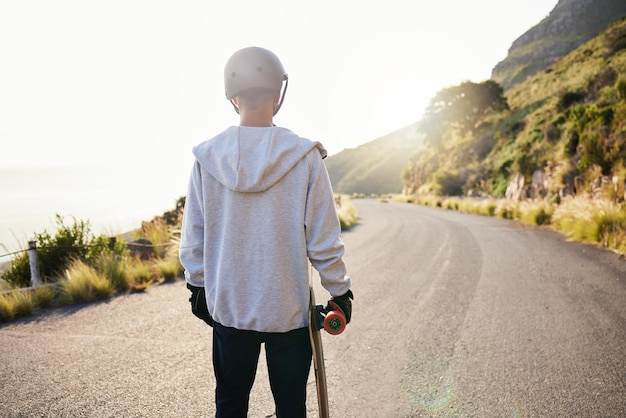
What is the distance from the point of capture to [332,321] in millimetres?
1648

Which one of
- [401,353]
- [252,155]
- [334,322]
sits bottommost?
[401,353]

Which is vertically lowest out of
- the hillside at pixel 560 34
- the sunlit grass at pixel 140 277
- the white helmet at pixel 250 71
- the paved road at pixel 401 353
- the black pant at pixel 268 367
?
the paved road at pixel 401 353

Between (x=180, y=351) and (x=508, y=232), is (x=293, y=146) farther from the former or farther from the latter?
(x=508, y=232)

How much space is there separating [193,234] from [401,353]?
263cm

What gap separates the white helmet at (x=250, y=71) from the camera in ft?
5.50

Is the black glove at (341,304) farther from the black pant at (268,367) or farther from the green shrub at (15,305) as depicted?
the green shrub at (15,305)

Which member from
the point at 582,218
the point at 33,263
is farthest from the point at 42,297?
the point at 582,218

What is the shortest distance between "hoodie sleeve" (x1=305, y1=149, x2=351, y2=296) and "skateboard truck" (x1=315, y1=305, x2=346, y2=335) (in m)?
0.17

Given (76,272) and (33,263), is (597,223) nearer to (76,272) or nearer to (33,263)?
(76,272)

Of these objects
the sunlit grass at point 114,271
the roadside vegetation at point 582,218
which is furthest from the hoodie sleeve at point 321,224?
the roadside vegetation at point 582,218

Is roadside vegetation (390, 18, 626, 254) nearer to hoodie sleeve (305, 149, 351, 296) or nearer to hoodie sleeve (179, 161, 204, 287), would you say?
hoodie sleeve (305, 149, 351, 296)

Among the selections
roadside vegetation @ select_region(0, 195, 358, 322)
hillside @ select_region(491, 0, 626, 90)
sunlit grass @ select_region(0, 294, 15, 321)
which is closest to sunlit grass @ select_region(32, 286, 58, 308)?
roadside vegetation @ select_region(0, 195, 358, 322)

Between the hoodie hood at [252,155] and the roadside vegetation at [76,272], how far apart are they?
17.4 feet

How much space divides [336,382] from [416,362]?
81 cm
